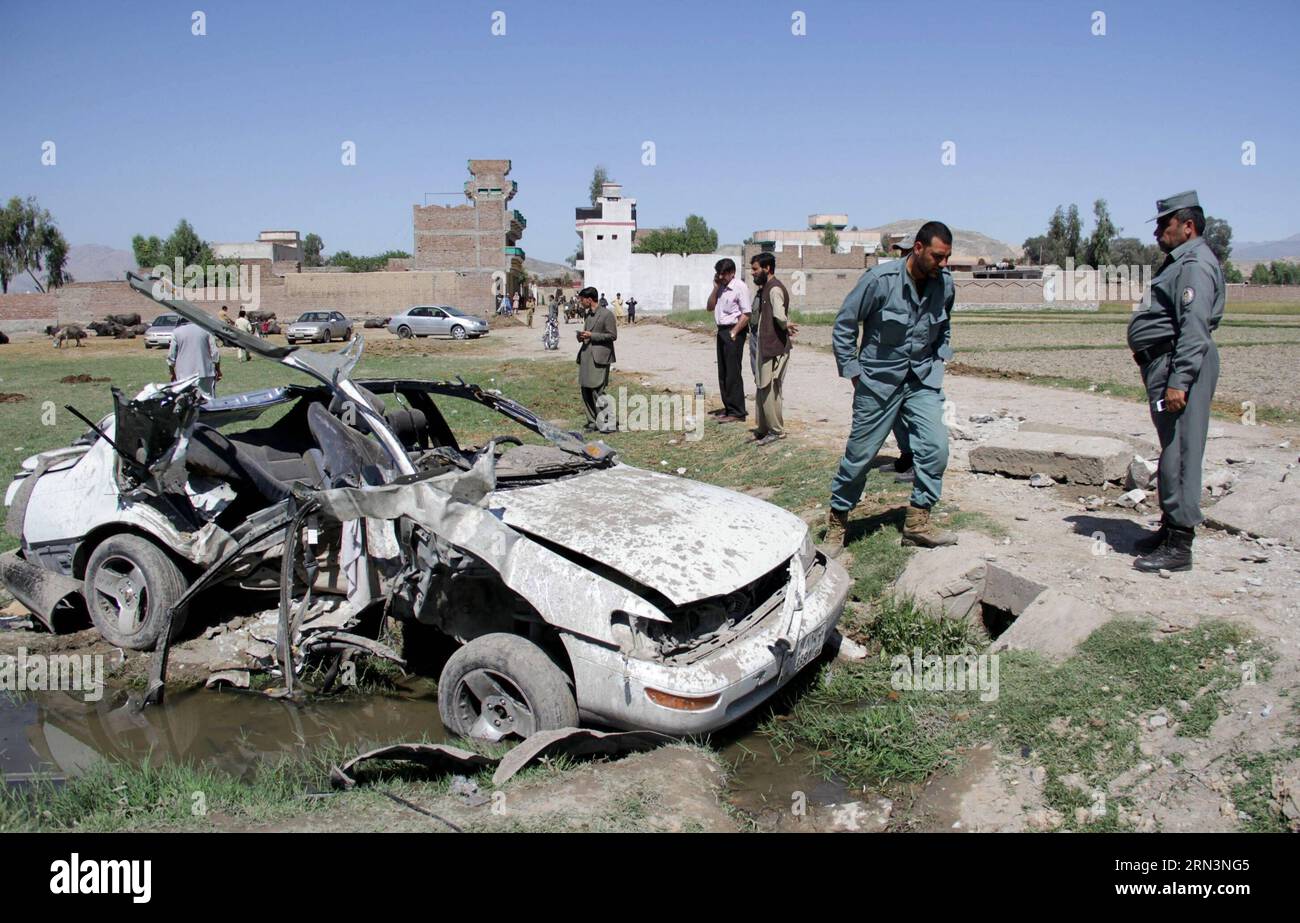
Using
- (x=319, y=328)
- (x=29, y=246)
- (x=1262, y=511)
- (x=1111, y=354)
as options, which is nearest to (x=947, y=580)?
(x=1262, y=511)

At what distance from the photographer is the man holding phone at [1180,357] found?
498 cm

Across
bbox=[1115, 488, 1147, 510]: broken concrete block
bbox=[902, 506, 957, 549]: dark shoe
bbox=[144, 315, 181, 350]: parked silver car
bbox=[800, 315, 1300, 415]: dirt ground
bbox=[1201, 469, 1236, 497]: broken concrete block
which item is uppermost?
bbox=[144, 315, 181, 350]: parked silver car

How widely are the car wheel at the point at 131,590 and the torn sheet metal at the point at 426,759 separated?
6.41 feet

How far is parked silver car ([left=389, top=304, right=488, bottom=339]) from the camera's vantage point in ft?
127

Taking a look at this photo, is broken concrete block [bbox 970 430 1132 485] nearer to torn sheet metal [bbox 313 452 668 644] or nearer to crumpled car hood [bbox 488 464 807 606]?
crumpled car hood [bbox 488 464 807 606]

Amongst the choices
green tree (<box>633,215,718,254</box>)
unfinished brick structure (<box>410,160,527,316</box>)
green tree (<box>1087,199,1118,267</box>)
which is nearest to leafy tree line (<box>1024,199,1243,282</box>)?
green tree (<box>1087,199,1118,267</box>)

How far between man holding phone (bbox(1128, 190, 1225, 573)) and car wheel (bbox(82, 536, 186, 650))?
18.0 ft

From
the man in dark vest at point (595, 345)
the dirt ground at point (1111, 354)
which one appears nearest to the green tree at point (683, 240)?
the dirt ground at point (1111, 354)

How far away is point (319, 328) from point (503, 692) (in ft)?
121

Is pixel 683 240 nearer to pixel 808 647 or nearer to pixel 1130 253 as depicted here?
pixel 1130 253

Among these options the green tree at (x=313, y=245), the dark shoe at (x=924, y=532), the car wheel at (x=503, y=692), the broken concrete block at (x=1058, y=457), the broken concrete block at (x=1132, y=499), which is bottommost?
the car wheel at (x=503, y=692)

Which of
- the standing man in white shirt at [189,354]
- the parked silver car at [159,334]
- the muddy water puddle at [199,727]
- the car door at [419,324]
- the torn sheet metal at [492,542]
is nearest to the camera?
the torn sheet metal at [492,542]

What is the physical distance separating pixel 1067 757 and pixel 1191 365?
7.62 feet

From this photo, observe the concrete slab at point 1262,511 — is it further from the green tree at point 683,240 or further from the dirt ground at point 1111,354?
the green tree at point 683,240
